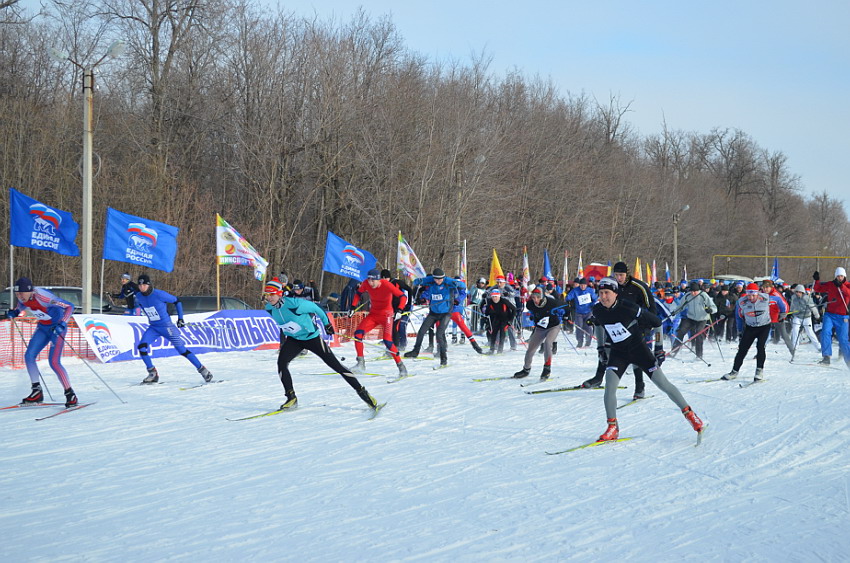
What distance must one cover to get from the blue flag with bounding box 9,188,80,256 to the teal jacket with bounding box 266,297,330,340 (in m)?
7.80

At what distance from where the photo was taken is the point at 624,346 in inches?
309

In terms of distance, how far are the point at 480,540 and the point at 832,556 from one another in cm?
213

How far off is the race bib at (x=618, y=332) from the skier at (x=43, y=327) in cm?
703

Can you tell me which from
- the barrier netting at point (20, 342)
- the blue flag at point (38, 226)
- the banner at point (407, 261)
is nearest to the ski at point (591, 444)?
the barrier netting at point (20, 342)

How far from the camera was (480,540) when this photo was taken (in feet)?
16.1

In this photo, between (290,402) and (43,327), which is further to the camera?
(43,327)

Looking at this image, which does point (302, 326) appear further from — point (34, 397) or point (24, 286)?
point (34, 397)

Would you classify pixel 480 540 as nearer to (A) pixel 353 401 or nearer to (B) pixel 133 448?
(B) pixel 133 448

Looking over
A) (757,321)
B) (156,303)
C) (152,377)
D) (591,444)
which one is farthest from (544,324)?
(152,377)

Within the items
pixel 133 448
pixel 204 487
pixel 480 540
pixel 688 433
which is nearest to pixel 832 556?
pixel 480 540

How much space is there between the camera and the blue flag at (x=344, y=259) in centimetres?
1942

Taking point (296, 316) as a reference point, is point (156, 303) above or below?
above

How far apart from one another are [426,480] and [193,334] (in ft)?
38.8

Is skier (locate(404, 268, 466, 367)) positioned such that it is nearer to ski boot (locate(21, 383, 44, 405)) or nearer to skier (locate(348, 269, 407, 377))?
skier (locate(348, 269, 407, 377))
